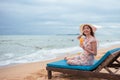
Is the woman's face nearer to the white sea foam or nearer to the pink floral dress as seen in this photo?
the pink floral dress

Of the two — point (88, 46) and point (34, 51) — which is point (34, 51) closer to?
point (34, 51)

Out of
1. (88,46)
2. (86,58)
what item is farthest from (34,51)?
(88,46)

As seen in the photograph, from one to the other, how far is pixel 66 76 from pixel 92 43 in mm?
1558

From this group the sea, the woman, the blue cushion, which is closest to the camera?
the blue cushion

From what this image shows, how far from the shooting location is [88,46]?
18.4 feet

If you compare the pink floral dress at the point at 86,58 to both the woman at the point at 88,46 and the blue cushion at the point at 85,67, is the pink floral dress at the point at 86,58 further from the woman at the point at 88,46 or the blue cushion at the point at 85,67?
the blue cushion at the point at 85,67

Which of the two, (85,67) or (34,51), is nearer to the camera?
(85,67)

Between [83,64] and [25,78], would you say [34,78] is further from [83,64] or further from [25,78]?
[83,64]

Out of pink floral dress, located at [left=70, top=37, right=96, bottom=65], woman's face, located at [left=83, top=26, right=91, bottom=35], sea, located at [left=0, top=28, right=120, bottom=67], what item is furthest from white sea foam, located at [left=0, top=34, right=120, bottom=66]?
woman's face, located at [left=83, top=26, right=91, bottom=35]

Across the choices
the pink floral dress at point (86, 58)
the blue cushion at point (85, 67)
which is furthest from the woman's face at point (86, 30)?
the blue cushion at point (85, 67)

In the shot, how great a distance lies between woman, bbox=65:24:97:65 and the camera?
5.58 m

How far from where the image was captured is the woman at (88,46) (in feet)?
18.3

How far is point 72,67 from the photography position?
5.82 metres

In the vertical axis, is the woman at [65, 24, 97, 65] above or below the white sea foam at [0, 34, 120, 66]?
above
